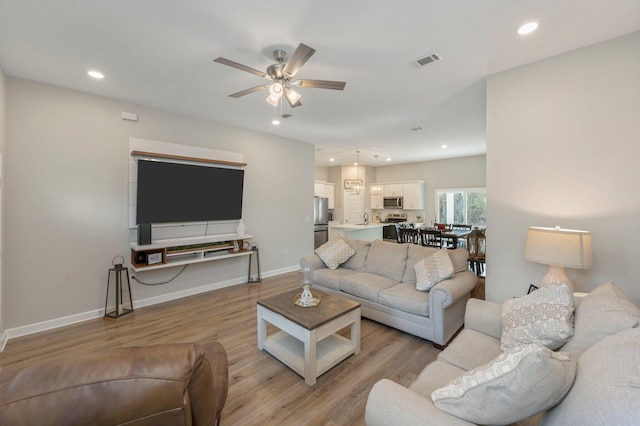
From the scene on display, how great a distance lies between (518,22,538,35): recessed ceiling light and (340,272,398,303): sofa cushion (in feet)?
9.03

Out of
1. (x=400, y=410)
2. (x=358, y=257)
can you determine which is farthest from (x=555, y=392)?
(x=358, y=257)

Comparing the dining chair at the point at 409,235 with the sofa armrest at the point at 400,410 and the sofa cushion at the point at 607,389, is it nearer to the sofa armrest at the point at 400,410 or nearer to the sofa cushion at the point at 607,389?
the sofa cushion at the point at 607,389

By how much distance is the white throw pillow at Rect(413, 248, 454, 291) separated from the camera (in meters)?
2.93

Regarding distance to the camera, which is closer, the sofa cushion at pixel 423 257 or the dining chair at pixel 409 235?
the sofa cushion at pixel 423 257

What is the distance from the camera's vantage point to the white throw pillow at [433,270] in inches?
115

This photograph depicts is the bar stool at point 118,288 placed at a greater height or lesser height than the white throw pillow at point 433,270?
lesser

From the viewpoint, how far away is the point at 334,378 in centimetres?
229

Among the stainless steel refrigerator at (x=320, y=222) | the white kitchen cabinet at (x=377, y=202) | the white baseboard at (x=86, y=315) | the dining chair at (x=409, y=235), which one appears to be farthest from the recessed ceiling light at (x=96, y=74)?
the white kitchen cabinet at (x=377, y=202)

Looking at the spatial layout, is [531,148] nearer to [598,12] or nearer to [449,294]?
[598,12]

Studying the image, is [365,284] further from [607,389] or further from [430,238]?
[430,238]

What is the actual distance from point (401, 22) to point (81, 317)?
4808 millimetres

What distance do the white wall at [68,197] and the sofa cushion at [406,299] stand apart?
3058 mm

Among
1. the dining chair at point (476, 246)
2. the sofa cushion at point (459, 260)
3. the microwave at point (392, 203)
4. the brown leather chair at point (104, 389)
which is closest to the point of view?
the brown leather chair at point (104, 389)

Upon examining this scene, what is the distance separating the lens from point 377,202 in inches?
380
